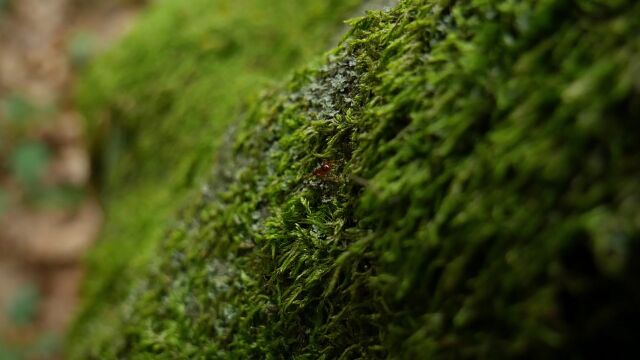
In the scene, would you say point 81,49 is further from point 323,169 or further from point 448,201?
point 448,201

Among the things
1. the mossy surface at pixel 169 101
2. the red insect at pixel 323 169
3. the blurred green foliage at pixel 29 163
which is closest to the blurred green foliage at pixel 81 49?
the blurred green foliage at pixel 29 163

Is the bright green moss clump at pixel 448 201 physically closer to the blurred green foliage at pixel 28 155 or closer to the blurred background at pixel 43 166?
the blurred background at pixel 43 166

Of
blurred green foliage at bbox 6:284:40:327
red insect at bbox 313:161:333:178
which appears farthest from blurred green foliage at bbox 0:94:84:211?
red insect at bbox 313:161:333:178

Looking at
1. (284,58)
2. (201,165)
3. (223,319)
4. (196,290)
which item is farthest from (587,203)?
(284,58)

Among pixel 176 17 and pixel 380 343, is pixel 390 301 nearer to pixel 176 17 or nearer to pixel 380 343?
pixel 380 343

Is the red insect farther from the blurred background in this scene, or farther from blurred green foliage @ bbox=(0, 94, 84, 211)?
blurred green foliage @ bbox=(0, 94, 84, 211)
